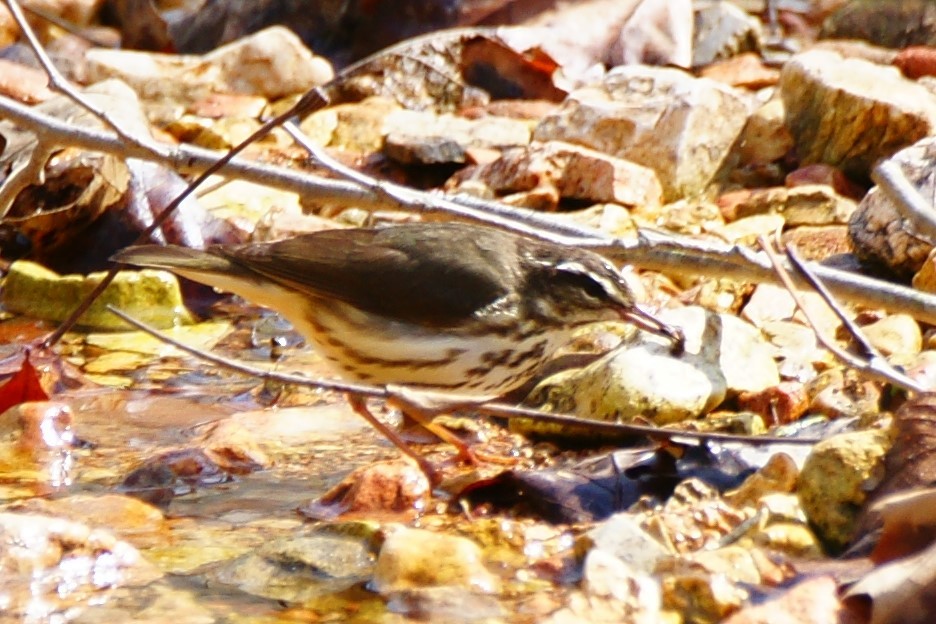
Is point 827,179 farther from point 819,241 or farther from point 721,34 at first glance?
point 721,34

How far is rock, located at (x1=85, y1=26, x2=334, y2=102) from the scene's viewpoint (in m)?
10.2

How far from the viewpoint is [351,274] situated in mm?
5734

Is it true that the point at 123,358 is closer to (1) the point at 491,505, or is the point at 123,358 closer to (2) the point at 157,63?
(1) the point at 491,505

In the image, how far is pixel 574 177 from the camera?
320 inches

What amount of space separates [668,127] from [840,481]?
4.28 metres

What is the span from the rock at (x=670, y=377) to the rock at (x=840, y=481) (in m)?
1.17

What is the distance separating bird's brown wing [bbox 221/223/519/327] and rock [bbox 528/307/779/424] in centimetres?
48

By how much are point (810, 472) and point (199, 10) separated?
8386 millimetres

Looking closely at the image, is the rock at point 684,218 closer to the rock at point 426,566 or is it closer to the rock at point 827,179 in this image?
the rock at point 827,179

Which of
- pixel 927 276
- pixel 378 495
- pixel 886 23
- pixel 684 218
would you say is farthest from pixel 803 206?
pixel 378 495

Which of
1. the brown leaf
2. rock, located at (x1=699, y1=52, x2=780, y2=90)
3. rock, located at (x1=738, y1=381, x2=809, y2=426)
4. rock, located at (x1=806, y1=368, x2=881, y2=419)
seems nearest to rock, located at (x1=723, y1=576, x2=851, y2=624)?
the brown leaf

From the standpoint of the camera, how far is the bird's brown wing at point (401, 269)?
5648mm

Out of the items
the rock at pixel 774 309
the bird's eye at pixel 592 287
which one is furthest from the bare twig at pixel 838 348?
the rock at pixel 774 309

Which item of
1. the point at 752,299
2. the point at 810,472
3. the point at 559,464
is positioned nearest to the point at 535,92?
the point at 752,299
